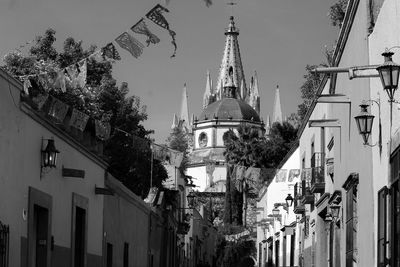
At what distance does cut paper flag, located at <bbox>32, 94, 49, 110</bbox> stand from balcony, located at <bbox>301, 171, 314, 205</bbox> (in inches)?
509

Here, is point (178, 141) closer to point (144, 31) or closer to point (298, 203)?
point (298, 203)

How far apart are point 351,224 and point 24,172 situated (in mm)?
7076

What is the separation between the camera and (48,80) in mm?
15922

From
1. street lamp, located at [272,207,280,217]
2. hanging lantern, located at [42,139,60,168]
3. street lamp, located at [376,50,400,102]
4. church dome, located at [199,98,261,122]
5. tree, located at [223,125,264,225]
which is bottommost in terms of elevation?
hanging lantern, located at [42,139,60,168]

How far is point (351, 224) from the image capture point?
19.3m

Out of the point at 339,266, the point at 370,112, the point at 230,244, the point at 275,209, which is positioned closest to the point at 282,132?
the point at 230,244

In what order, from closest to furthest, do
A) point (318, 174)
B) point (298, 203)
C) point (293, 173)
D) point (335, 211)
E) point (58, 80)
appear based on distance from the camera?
1. point (58, 80)
2. point (335, 211)
3. point (318, 174)
4. point (293, 173)
5. point (298, 203)

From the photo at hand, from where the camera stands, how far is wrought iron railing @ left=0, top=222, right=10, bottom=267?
46.2 ft

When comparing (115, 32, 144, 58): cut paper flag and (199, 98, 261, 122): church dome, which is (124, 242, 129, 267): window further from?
(199, 98, 261, 122): church dome

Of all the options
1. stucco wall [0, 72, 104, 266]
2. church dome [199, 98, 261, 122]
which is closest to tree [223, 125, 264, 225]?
stucco wall [0, 72, 104, 266]

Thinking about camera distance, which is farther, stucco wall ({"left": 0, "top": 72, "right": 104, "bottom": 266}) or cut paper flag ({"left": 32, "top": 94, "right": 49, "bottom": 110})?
cut paper flag ({"left": 32, "top": 94, "right": 49, "bottom": 110})

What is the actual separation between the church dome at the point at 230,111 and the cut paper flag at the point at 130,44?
134695 mm

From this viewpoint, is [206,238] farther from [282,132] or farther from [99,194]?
[99,194]

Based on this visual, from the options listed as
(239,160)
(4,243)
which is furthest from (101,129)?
(239,160)
